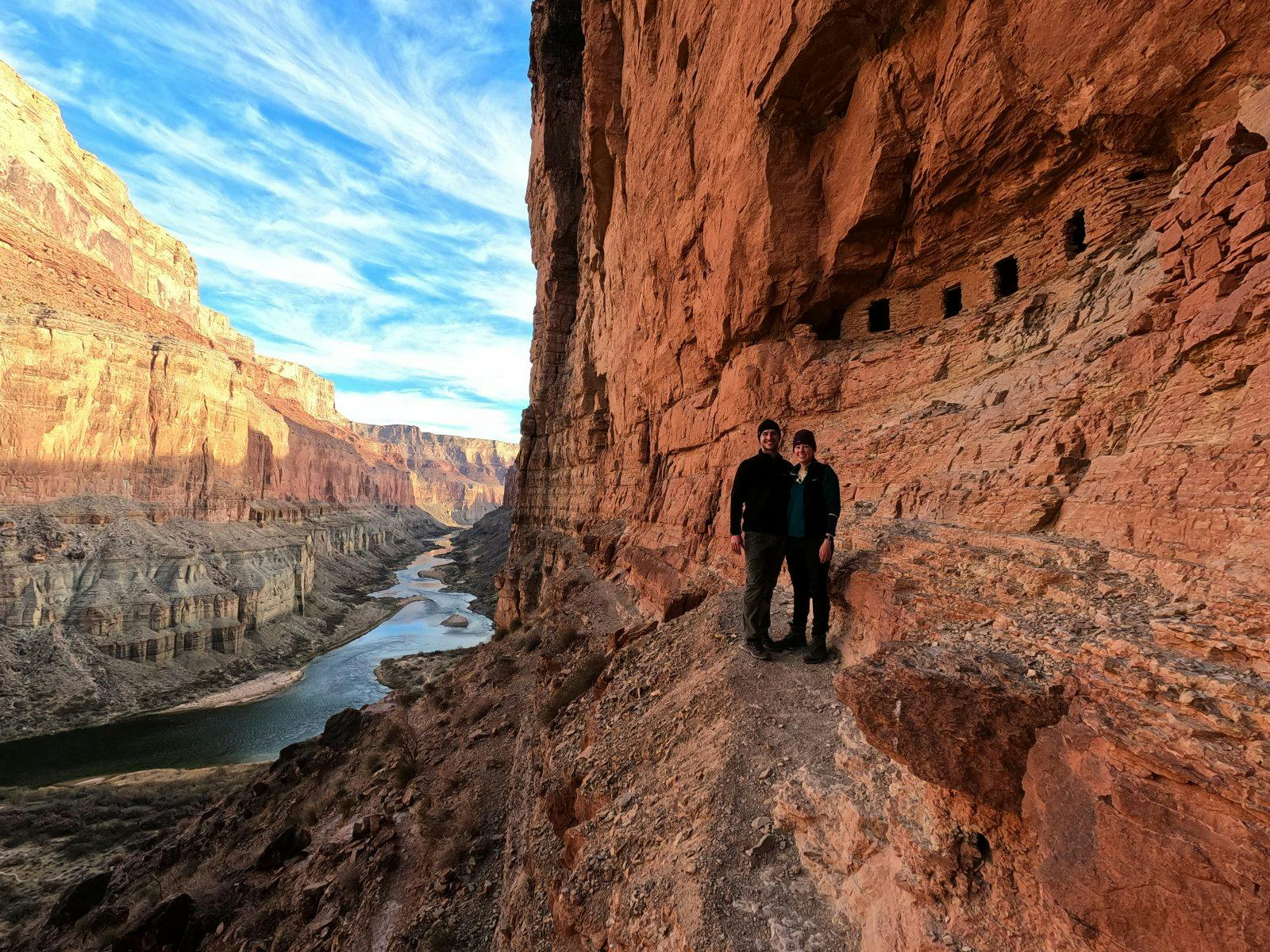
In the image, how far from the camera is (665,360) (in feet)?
49.0

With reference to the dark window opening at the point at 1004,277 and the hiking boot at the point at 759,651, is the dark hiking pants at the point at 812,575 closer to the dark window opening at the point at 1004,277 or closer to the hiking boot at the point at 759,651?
the hiking boot at the point at 759,651

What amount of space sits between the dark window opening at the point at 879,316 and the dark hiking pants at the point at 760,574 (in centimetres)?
659

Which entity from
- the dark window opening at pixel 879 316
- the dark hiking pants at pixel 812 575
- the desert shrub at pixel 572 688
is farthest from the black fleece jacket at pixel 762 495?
the dark window opening at pixel 879 316

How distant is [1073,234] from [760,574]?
6702 mm

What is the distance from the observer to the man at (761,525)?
527cm

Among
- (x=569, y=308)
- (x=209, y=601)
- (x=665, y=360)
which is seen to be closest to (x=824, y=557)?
(x=665, y=360)

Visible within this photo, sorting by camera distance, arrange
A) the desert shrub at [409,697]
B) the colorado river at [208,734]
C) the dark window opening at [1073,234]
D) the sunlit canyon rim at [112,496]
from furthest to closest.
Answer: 1. the sunlit canyon rim at [112,496]
2. the colorado river at [208,734]
3. the desert shrub at [409,697]
4. the dark window opening at [1073,234]

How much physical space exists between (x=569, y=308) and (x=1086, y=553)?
29.1 metres

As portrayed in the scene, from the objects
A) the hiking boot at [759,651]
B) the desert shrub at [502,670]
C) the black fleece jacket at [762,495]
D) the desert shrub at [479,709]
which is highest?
the black fleece jacket at [762,495]

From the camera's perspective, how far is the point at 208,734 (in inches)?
1078

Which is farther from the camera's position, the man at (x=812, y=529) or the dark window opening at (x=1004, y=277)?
the dark window opening at (x=1004, y=277)

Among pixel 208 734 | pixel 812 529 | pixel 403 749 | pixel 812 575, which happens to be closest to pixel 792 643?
pixel 812 575

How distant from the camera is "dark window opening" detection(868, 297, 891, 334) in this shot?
986cm

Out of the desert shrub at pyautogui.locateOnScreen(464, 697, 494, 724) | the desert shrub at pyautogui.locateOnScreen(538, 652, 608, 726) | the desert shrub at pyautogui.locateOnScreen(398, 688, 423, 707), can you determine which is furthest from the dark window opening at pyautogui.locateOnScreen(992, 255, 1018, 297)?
the desert shrub at pyautogui.locateOnScreen(398, 688, 423, 707)
